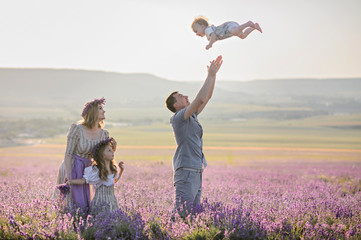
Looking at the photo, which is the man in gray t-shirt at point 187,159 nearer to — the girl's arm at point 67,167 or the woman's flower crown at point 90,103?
the woman's flower crown at point 90,103

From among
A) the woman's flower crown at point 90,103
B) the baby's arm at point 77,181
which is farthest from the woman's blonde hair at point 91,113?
the baby's arm at point 77,181

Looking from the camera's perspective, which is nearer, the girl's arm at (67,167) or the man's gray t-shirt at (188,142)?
the man's gray t-shirt at (188,142)

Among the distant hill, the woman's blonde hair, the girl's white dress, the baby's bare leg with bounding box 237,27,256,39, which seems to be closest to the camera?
the girl's white dress

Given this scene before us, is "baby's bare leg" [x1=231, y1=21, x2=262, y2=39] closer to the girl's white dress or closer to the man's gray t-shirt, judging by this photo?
the man's gray t-shirt

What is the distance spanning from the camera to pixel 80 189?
17.2 ft

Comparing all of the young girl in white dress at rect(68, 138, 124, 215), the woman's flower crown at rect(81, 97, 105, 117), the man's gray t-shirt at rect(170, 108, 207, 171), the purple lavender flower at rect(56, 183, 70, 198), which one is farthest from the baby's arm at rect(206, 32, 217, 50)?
the purple lavender flower at rect(56, 183, 70, 198)

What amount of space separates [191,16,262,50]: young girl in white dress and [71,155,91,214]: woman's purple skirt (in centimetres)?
198

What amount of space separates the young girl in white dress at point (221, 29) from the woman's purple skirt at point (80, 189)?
6.51 feet

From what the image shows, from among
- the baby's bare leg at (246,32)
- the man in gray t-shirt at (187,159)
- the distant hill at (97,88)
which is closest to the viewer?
the man in gray t-shirt at (187,159)

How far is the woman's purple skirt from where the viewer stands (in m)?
5.20

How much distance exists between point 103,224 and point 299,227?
6.28 feet

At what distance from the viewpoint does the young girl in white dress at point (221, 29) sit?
206 inches

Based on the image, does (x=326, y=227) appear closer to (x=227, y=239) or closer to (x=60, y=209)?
(x=227, y=239)

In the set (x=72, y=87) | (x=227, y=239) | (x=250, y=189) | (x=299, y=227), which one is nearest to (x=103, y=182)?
(x=227, y=239)
